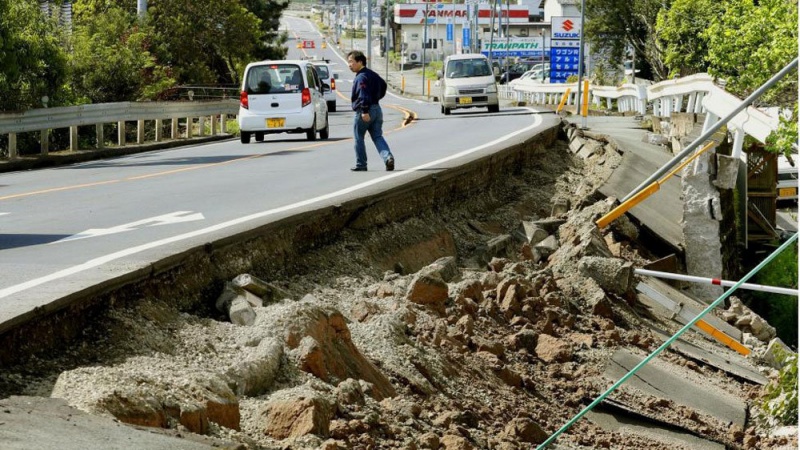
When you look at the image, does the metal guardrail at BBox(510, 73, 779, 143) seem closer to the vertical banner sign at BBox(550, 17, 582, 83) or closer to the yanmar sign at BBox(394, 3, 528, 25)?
the vertical banner sign at BBox(550, 17, 582, 83)

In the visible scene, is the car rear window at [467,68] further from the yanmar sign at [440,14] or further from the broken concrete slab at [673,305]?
the yanmar sign at [440,14]

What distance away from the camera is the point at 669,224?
2039 cm

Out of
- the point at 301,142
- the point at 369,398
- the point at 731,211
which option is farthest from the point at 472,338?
the point at 301,142

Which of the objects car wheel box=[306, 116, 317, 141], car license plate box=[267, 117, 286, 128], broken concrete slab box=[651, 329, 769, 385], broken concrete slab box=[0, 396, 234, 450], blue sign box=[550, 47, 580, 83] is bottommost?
broken concrete slab box=[651, 329, 769, 385]

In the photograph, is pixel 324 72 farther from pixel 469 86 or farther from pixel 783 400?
pixel 783 400

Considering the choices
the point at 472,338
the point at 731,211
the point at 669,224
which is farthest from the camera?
the point at 731,211

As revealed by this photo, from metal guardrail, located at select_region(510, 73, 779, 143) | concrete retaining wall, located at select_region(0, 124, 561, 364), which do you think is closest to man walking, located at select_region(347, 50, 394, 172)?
concrete retaining wall, located at select_region(0, 124, 561, 364)

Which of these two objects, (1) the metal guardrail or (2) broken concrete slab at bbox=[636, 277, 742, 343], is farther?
(1) the metal guardrail

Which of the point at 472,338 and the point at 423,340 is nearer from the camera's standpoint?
the point at 423,340

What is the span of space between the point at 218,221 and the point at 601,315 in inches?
143

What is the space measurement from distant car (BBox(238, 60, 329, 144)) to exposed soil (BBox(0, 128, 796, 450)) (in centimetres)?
1428

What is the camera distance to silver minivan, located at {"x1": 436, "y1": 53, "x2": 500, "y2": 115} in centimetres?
4294

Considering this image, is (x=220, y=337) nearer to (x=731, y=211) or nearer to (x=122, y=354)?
(x=122, y=354)

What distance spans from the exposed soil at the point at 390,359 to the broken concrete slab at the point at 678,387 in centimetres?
16
